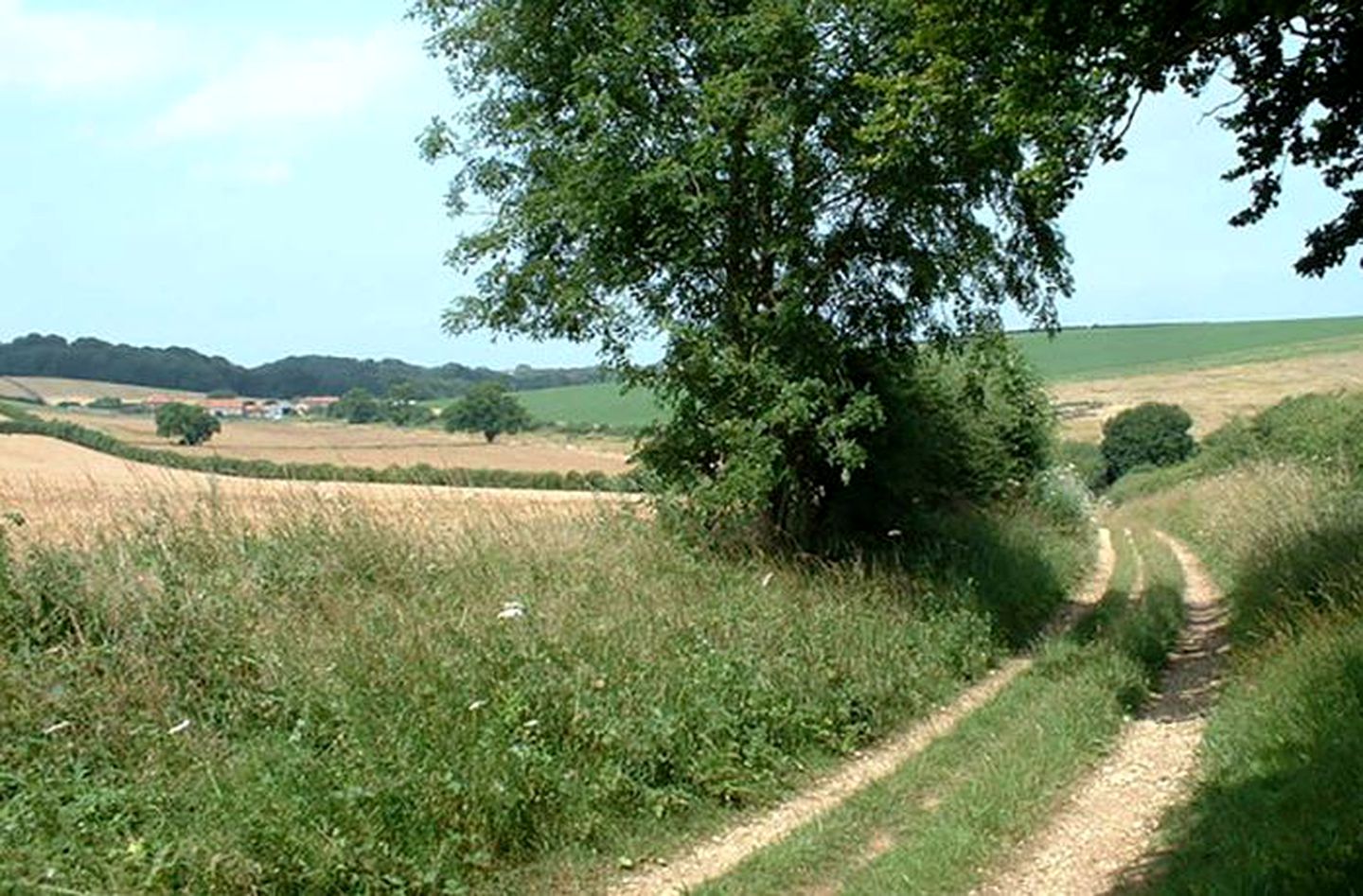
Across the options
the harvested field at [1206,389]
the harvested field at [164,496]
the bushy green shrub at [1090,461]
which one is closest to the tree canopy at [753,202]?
the harvested field at [164,496]

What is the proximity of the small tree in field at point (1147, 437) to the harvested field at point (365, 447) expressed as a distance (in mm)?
64506

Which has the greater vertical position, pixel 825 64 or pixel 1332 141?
pixel 825 64

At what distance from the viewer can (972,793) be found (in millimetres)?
8844

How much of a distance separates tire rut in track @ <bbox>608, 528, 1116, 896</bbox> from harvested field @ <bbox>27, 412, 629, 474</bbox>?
593cm

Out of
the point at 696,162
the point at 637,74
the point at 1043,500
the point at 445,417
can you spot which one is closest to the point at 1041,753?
the point at 696,162

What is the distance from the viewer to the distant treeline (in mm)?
22297

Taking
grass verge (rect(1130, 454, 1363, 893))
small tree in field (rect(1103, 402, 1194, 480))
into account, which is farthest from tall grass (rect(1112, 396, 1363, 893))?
small tree in field (rect(1103, 402, 1194, 480))

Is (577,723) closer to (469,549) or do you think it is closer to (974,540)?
(469,549)

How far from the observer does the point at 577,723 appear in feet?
29.5

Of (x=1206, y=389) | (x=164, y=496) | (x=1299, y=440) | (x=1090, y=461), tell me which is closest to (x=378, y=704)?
(x=164, y=496)

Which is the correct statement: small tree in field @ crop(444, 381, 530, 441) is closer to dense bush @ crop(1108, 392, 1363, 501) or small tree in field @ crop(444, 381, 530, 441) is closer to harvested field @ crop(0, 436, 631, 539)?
harvested field @ crop(0, 436, 631, 539)

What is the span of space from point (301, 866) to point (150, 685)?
215 centimetres

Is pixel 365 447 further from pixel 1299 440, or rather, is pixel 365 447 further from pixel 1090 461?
pixel 1090 461

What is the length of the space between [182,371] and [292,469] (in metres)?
11.6
